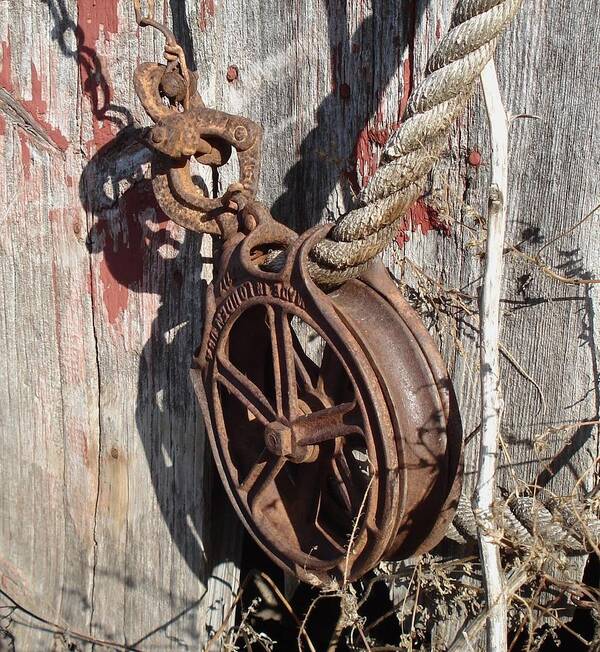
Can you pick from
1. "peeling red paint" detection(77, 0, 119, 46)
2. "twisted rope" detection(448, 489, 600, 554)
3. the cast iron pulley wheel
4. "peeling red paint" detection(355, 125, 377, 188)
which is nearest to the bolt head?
the cast iron pulley wheel

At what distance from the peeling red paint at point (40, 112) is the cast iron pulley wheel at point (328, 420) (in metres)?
0.76

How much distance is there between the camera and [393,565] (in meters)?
1.90

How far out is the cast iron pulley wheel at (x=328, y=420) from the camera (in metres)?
1.40

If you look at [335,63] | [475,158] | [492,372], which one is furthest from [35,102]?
[492,372]

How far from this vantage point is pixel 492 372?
1.44 metres

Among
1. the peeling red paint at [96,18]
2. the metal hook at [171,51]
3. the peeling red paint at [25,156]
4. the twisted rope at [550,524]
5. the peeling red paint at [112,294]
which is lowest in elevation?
the twisted rope at [550,524]

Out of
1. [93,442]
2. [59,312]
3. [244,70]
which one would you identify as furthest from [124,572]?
[244,70]

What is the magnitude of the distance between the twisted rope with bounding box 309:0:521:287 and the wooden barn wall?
293 mm

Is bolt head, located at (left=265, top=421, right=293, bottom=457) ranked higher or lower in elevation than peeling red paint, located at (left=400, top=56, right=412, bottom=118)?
lower

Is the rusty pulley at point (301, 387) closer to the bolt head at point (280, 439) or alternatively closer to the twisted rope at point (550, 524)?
the bolt head at point (280, 439)

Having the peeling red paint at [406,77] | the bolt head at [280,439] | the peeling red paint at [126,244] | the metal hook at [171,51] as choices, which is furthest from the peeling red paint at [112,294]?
the peeling red paint at [406,77]

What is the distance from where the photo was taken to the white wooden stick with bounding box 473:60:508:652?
1423 millimetres

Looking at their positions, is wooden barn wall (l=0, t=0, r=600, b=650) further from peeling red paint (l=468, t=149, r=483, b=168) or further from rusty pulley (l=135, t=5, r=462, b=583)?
rusty pulley (l=135, t=5, r=462, b=583)

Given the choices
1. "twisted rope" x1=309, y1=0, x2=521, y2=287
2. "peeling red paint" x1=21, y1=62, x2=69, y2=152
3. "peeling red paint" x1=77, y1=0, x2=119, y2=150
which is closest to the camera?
"twisted rope" x1=309, y1=0, x2=521, y2=287
